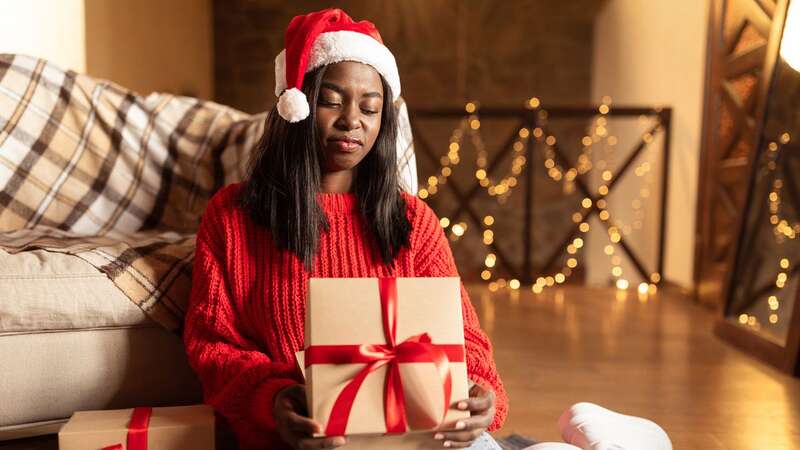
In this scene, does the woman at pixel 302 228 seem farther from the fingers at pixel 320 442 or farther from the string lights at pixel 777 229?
the string lights at pixel 777 229

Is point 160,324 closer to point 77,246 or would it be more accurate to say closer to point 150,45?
point 77,246

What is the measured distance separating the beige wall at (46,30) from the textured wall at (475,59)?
2.33 meters

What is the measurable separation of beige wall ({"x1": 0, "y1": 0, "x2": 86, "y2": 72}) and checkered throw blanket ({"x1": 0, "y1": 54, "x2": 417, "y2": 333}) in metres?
0.49

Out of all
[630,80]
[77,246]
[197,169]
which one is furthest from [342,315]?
[630,80]

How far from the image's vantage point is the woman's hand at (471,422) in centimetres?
83

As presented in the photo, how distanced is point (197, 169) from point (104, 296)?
0.63 m

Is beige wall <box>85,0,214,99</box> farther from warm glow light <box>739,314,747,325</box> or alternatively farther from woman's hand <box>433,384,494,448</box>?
warm glow light <box>739,314,747,325</box>

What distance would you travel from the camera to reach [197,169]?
1794mm

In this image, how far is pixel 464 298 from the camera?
113cm

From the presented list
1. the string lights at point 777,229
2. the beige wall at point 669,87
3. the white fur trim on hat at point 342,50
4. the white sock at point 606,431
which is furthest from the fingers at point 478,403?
the beige wall at point 669,87

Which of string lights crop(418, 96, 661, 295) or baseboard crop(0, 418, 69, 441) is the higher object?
string lights crop(418, 96, 661, 295)

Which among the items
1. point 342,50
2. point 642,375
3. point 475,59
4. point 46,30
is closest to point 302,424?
point 342,50

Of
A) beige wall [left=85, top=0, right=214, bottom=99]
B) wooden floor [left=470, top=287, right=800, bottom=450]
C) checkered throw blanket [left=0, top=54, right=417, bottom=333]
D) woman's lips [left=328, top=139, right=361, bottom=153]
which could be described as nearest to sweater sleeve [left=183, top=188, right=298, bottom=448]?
woman's lips [left=328, top=139, right=361, bottom=153]

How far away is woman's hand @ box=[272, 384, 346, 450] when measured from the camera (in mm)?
791
